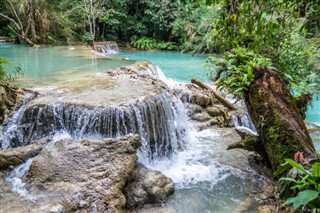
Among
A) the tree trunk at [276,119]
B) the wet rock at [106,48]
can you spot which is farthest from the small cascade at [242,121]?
the wet rock at [106,48]

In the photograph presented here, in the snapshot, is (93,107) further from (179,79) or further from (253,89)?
(179,79)

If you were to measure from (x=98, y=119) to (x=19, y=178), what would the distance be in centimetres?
142

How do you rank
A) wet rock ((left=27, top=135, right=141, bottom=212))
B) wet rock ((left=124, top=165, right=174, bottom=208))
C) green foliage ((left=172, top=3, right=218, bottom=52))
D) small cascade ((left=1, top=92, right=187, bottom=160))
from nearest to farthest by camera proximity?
wet rock ((left=27, top=135, right=141, bottom=212)), wet rock ((left=124, top=165, right=174, bottom=208)), small cascade ((left=1, top=92, right=187, bottom=160)), green foliage ((left=172, top=3, right=218, bottom=52))

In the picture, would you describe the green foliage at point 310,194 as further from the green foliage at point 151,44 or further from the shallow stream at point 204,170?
the green foliage at point 151,44

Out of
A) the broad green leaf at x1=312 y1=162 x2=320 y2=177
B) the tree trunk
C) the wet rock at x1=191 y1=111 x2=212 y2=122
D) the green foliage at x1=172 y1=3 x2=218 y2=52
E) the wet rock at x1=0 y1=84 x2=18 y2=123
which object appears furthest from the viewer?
the green foliage at x1=172 y1=3 x2=218 y2=52

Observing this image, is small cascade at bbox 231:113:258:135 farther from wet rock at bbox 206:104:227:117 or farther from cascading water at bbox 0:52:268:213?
cascading water at bbox 0:52:268:213

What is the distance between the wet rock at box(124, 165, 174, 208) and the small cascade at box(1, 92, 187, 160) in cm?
99

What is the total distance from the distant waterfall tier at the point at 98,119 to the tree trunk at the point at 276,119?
179 cm

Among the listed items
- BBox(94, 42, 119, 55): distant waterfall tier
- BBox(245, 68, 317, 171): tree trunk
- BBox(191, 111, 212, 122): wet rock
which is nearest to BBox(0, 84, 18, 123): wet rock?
BBox(191, 111, 212, 122): wet rock

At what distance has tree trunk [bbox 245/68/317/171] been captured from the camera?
347 centimetres

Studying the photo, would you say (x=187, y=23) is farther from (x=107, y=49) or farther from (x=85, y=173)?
(x=85, y=173)

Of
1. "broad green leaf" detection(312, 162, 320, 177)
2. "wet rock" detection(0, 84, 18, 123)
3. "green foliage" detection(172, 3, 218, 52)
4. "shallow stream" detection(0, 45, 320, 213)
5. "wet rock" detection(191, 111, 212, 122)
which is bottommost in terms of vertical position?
"shallow stream" detection(0, 45, 320, 213)

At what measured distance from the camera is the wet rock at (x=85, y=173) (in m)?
3.33

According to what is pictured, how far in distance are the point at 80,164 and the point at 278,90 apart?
105 inches
